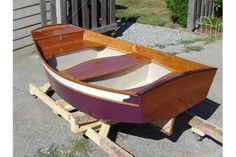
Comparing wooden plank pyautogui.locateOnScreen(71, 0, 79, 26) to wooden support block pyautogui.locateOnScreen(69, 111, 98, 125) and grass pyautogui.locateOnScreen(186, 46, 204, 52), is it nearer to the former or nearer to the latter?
grass pyautogui.locateOnScreen(186, 46, 204, 52)

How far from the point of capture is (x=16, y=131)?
520 centimetres

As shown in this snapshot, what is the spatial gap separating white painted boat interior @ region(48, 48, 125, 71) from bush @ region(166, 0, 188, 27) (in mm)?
4775

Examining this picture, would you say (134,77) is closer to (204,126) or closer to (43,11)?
(204,126)

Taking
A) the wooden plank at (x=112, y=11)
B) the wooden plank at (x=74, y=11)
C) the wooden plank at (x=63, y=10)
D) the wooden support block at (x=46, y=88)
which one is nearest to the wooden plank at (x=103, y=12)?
the wooden plank at (x=112, y=11)

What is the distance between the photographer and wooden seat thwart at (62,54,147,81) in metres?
5.01

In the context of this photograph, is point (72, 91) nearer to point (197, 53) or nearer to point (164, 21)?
point (197, 53)

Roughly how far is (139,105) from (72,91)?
3.06ft

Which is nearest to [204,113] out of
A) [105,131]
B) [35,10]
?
[105,131]

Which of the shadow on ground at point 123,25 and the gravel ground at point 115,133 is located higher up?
the shadow on ground at point 123,25

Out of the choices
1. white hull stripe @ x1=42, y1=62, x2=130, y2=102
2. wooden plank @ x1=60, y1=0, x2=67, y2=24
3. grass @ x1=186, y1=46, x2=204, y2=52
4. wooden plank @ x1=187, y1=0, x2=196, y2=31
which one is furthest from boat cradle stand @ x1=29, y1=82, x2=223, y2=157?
wooden plank @ x1=187, y1=0, x2=196, y2=31

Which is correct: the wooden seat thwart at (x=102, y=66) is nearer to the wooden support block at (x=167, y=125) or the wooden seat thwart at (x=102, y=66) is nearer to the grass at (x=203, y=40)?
the wooden support block at (x=167, y=125)

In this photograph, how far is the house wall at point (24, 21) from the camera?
7.56 metres

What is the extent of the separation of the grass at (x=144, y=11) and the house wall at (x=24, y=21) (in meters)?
3.48

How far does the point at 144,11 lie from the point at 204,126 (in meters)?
7.61
